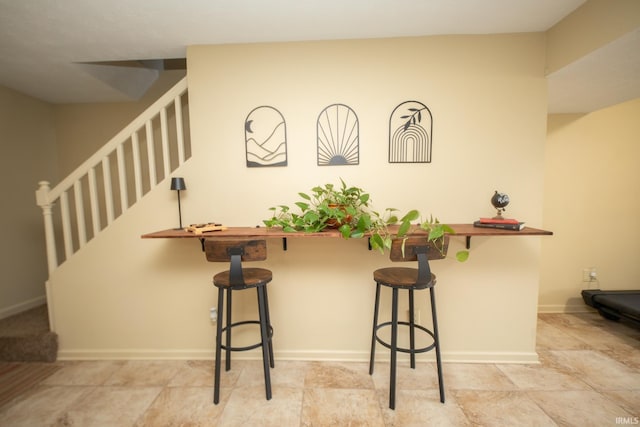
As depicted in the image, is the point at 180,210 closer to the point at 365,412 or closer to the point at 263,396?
the point at 263,396

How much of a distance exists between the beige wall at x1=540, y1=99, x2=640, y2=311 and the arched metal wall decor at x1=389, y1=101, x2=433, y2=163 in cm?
185

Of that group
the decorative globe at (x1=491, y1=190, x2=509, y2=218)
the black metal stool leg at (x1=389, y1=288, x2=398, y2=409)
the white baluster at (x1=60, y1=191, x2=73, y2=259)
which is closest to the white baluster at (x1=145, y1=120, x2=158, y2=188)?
the white baluster at (x1=60, y1=191, x2=73, y2=259)

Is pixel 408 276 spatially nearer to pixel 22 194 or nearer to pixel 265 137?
pixel 265 137

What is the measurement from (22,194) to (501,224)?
183 inches

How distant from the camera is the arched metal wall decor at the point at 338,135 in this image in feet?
6.79

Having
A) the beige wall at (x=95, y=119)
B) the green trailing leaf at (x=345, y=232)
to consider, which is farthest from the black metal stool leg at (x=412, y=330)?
the beige wall at (x=95, y=119)

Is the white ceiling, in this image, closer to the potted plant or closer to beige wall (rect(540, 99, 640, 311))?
beige wall (rect(540, 99, 640, 311))

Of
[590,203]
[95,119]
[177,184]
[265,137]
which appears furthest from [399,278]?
[95,119]

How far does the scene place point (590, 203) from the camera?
2.90m

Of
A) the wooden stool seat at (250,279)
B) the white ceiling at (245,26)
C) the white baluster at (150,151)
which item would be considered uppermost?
the white ceiling at (245,26)

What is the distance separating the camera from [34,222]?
2928 millimetres

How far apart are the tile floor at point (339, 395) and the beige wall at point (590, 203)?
93 cm

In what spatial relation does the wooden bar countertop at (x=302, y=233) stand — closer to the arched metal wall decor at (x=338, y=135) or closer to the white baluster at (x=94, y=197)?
the arched metal wall decor at (x=338, y=135)

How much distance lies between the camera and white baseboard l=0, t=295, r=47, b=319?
2.61m
